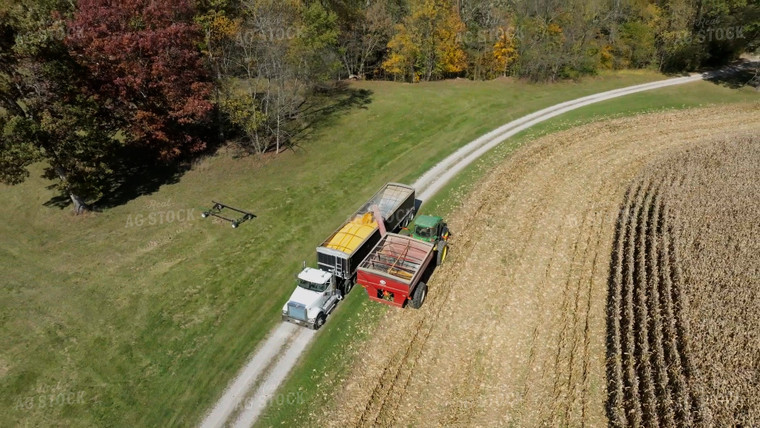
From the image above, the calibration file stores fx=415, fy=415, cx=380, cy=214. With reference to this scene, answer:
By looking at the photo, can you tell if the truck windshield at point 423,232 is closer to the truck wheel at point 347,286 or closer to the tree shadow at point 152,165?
the truck wheel at point 347,286

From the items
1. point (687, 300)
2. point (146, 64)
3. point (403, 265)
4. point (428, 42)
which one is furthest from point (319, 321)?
point (428, 42)

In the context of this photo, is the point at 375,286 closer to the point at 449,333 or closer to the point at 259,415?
the point at 449,333

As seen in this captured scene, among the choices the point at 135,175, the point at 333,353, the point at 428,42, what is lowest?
the point at 333,353

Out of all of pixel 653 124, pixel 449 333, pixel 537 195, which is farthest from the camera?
pixel 653 124

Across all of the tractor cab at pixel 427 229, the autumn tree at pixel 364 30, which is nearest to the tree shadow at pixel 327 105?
the autumn tree at pixel 364 30

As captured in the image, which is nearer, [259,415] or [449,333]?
[259,415]

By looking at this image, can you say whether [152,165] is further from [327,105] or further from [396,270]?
[396,270]

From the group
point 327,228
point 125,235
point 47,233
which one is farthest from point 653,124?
point 47,233

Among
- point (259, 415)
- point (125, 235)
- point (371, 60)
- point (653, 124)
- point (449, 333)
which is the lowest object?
point (259, 415)
